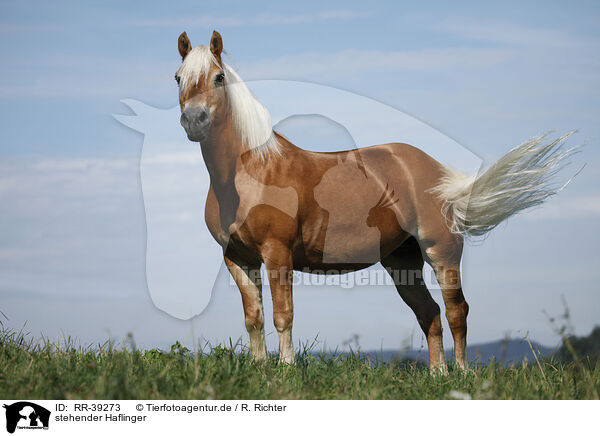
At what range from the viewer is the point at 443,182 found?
743cm

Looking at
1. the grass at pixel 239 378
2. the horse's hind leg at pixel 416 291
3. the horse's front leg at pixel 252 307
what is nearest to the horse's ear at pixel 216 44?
the horse's front leg at pixel 252 307

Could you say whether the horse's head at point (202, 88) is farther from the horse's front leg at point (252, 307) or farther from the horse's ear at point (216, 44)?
the horse's front leg at point (252, 307)

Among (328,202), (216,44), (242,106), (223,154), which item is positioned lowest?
(328,202)

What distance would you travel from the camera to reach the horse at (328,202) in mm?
6043

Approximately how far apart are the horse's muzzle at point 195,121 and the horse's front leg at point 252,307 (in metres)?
1.54

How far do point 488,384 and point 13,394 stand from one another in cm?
393

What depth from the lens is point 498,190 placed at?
739cm

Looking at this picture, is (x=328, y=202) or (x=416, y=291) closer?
(x=328, y=202)

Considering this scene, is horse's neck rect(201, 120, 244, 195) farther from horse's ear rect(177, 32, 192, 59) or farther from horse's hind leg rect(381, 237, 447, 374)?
horse's hind leg rect(381, 237, 447, 374)

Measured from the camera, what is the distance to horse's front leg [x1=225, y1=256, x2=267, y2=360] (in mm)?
6461

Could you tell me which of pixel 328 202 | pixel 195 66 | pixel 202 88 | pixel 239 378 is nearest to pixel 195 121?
pixel 202 88
